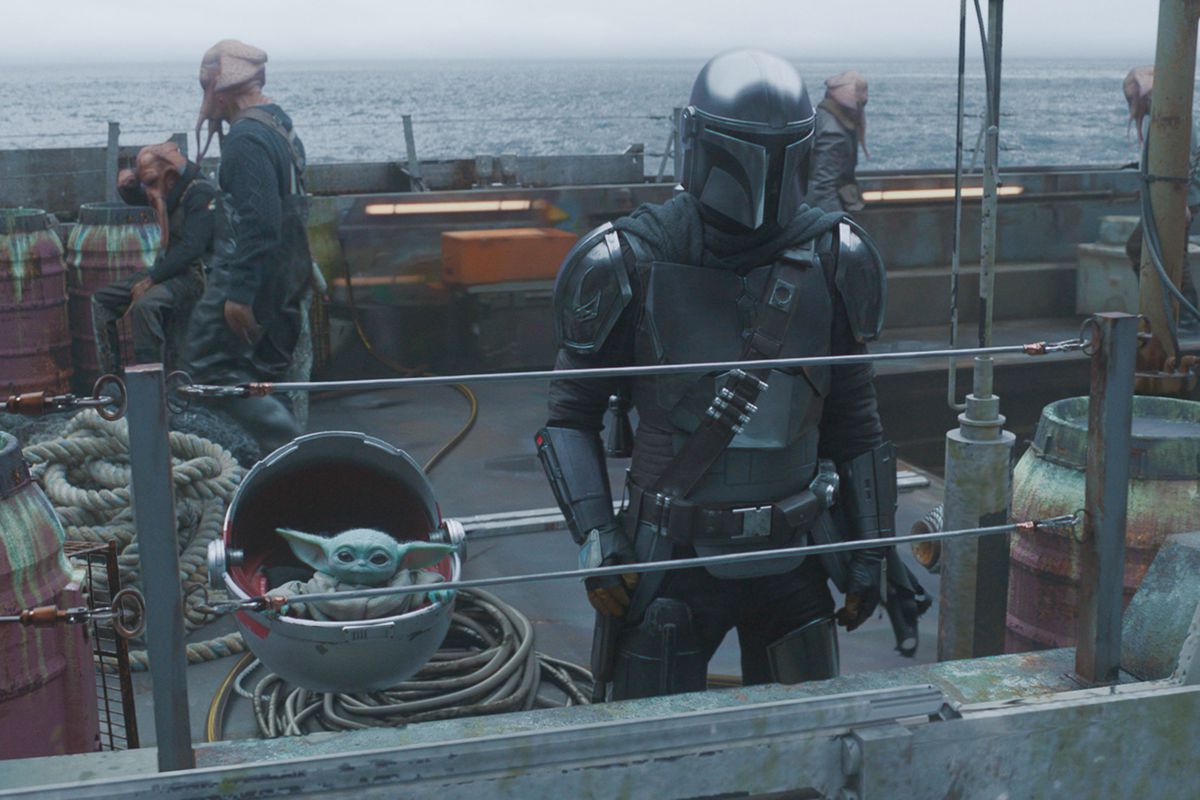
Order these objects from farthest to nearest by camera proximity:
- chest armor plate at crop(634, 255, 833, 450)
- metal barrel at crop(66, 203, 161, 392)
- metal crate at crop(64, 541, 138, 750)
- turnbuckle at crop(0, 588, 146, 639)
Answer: metal barrel at crop(66, 203, 161, 392) < metal crate at crop(64, 541, 138, 750) < chest armor plate at crop(634, 255, 833, 450) < turnbuckle at crop(0, 588, 146, 639)

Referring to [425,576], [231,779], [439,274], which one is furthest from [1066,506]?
[439,274]

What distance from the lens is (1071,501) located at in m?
3.85

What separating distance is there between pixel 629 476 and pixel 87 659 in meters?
1.48

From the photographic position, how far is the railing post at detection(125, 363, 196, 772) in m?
2.17

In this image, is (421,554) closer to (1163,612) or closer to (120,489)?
(1163,612)

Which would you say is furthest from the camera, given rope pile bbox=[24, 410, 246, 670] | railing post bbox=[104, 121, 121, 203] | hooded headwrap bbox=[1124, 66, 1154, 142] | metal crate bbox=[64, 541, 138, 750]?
railing post bbox=[104, 121, 121, 203]

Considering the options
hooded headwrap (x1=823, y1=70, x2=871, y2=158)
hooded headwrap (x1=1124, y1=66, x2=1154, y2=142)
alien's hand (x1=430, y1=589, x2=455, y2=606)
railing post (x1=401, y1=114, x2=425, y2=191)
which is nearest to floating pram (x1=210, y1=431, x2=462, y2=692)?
alien's hand (x1=430, y1=589, x2=455, y2=606)

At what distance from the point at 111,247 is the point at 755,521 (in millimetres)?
6711

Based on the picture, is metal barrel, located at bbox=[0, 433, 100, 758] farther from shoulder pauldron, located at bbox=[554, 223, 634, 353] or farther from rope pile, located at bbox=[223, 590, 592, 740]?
shoulder pauldron, located at bbox=[554, 223, 634, 353]

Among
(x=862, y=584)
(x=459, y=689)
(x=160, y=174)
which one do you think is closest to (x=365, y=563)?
(x=862, y=584)

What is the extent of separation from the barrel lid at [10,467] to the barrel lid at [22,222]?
18.3 feet

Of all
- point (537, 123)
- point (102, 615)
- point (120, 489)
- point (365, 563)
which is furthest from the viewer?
point (537, 123)

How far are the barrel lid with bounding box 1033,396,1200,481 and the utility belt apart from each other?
1015 millimetres

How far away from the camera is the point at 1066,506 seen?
152 inches
